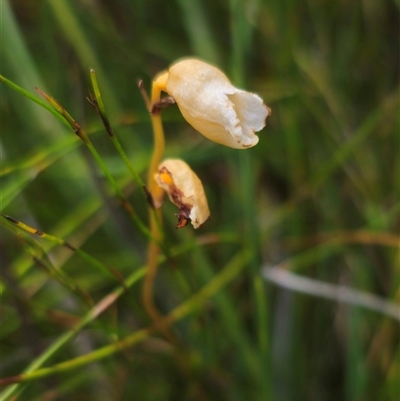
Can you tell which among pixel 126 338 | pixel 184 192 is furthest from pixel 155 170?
pixel 126 338

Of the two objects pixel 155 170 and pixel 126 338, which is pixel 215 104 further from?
pixel 126 338

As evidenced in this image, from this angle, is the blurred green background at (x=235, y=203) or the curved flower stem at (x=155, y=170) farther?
the blurred green background at (x=235, y=203)

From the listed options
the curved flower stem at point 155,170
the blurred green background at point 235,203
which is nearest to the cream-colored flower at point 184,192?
the curved flower stem at point 155,170

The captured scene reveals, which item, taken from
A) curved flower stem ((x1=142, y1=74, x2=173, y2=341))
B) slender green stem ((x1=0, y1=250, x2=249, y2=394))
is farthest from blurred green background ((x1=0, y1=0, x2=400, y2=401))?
curved flower stem ((x1=142, y1=74, x2=173, y2=341))

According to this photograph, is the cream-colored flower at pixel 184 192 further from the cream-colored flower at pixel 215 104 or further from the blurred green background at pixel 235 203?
the blurred green background at pixel 235 203

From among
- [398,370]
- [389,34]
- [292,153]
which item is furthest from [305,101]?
[398,370]

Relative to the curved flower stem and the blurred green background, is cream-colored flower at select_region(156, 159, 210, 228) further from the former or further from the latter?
the blurred green background
